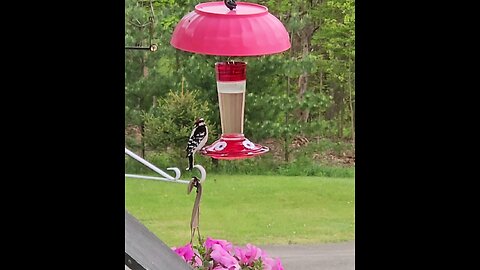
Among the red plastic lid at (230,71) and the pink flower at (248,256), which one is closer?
the pink flower at (248,256)

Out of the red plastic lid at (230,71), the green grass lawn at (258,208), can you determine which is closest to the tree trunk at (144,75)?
the green grass lawn at (258,208)

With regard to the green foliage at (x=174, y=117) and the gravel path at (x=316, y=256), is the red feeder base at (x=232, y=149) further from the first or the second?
the gravel path at (x=316, y=256)

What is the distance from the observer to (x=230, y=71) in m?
1.55

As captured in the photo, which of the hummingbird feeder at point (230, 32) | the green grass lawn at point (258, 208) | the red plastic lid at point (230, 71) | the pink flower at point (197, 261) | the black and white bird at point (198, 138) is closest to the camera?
the pink flower at point (197, 261)

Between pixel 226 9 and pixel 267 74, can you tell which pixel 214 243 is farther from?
pixel 267 74

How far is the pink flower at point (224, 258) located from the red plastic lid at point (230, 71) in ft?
1.32

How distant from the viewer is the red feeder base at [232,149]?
1.57 meters

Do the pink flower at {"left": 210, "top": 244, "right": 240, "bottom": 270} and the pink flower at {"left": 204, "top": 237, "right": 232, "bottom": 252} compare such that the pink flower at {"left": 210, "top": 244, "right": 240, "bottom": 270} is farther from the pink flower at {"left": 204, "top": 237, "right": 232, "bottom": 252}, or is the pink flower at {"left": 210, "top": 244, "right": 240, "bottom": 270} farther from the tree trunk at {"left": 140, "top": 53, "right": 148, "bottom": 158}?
the tree trunk at {"left": 140, "top": 53, "right": 148, "bottom": 158}

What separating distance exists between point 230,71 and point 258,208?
8.99 feet
